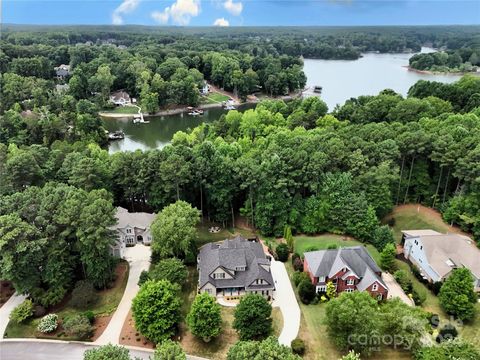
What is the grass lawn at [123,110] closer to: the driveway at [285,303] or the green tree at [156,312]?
the driveway at [285,303]

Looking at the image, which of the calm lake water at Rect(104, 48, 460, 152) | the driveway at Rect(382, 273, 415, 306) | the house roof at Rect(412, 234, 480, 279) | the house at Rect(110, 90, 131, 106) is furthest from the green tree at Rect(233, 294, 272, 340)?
the house at Rect(110, 90, 131, 106)

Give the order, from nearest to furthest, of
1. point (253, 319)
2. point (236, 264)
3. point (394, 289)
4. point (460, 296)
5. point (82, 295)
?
point (253, 319) < point (460, 296) < point (82, 295) < point (236, 264) < point (394, 289)

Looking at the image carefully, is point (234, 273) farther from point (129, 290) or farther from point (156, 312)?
point (129, 290)

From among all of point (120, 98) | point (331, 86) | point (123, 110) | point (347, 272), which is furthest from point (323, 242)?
point (331, 86)

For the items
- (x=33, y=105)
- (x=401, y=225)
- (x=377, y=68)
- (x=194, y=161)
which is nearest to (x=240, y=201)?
(x=194, y=161)

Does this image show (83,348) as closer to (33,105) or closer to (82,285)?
(82,285)

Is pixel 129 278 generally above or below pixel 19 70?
below

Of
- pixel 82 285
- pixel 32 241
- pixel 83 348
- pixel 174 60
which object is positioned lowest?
pixel 83 348
